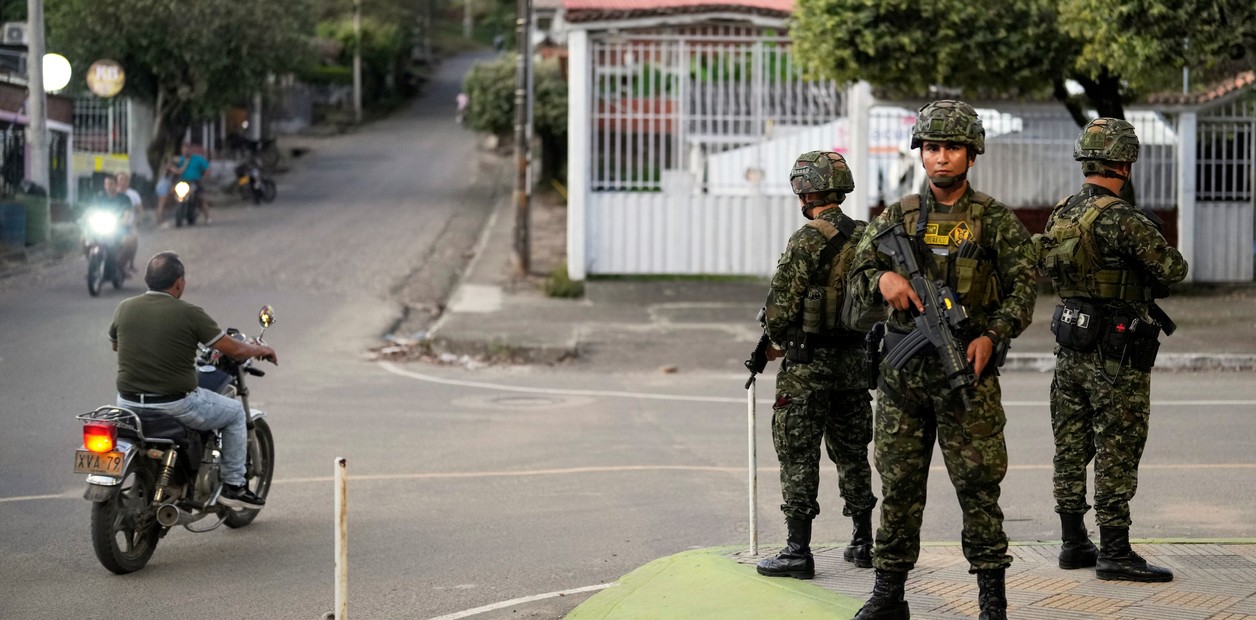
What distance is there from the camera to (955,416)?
5277 mm

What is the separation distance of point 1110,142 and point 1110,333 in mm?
813

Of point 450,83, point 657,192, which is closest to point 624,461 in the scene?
point 657,192

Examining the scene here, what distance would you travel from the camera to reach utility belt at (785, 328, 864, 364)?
6.39 metres

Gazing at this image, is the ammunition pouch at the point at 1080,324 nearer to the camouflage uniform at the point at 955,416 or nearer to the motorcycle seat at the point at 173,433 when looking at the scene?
the camouflage uniform at the point at 955,416

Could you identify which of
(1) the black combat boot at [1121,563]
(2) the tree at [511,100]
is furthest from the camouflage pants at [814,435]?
(2) the tree at [511,100]

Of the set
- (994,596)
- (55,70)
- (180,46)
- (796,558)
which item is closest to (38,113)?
(55,70)

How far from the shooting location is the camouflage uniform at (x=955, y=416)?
5273mm

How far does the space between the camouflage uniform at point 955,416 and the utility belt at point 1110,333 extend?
3.85 ft

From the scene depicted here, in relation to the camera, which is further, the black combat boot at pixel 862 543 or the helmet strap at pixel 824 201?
the black combat boot at pixel 862 543

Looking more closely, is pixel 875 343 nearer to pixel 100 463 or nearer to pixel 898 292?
pixel 898 292

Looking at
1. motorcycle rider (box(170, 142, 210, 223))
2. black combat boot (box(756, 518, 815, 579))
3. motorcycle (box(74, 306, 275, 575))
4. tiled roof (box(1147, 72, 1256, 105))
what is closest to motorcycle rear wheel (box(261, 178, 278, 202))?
motorcycle rider (box(170, 142, 210, 223))

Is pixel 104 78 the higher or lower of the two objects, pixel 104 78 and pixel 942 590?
the higher

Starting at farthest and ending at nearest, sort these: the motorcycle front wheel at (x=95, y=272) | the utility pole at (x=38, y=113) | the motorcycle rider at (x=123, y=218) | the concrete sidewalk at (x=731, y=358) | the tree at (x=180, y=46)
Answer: the tree at (x=180, y=46)
the utility pole at (x=38, y=113)
the motorcycle rider at (x=123, y=218)
the motorcycle front wheel at (x=95, y=272)
the concrete sidewalk at (x=731, y=358)

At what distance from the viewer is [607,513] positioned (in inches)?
333
